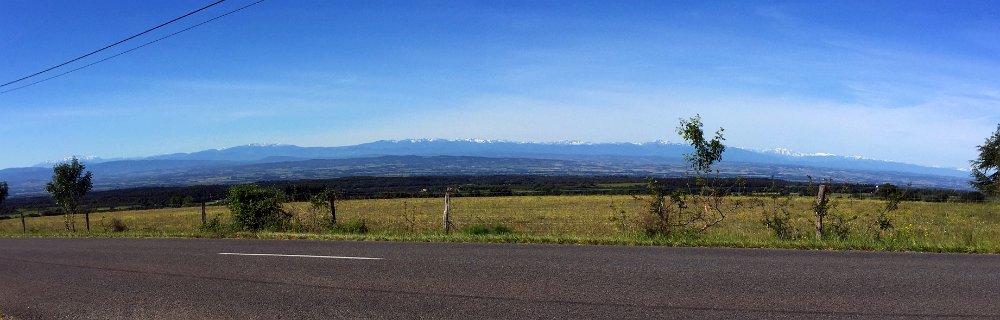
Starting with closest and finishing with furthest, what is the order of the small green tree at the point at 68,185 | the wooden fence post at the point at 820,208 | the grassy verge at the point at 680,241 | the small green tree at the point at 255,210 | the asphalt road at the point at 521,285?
the asphalt road at the point at 521,285
the grassy verge at the point at 680,241
the wooden fence post at the point at 820,208
the small green tree at the point at 255,210
the small green tree at the point at 68,185

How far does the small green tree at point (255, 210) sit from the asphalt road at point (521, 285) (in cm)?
689

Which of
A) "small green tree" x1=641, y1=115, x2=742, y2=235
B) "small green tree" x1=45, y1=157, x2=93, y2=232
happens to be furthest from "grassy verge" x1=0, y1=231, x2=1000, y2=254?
"small green tree" x1=45, y1=157, x2=93, y2=232

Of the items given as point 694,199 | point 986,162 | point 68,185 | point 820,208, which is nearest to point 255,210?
point 694,199

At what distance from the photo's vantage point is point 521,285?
7730 mm

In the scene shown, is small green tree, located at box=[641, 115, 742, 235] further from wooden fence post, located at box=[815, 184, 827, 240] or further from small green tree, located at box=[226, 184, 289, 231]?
small green tree, located at box=[226, 184, 289, 231]

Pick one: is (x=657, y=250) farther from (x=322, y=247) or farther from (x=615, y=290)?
(x=322, y=247)

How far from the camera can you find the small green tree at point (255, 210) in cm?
1891

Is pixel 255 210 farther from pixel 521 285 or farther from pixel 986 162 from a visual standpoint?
pixel 986 162

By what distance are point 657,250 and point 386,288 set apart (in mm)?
5349

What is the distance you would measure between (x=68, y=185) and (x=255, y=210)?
2957 cm

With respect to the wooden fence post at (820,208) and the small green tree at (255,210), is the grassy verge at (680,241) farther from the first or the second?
the small green tree at (255,210)

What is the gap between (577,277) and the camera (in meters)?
8.19

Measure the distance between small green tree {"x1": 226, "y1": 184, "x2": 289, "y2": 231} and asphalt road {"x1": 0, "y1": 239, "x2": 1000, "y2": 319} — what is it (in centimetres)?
→ 689

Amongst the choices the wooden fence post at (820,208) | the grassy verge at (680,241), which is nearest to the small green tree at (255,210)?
the grassy verge at (680,241)
